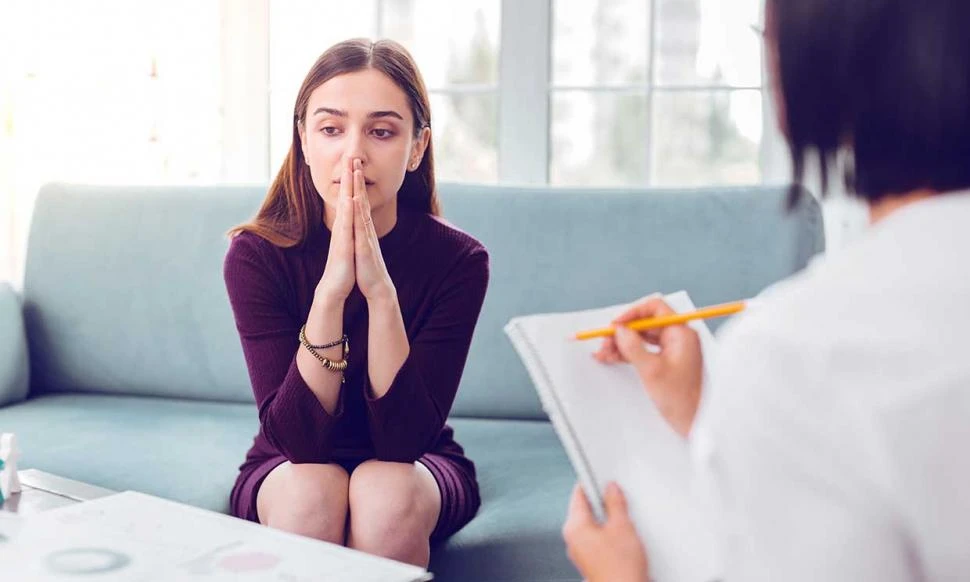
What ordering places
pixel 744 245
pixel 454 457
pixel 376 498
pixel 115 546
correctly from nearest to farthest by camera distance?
pixel 115 546 → pixel 376 498 → pixel 454 457 → pixel 744 245

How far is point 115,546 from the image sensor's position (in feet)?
3.18

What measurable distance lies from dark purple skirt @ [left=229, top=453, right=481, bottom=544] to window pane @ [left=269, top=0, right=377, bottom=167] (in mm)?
1569

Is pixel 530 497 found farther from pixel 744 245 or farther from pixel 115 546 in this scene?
pixel 115 546

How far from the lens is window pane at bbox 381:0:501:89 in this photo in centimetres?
283

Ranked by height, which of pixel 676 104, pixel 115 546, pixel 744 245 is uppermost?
pixel 676 104

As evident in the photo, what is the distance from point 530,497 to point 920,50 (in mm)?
1262

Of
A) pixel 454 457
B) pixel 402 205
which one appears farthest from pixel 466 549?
pixel 402 205

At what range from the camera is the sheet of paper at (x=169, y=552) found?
90 centimetres

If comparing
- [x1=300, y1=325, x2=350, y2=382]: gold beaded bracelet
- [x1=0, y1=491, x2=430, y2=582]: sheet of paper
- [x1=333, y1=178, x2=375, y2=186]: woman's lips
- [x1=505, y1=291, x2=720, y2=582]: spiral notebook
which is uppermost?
[x1=333, y1=178, x2=375, y2=186]: woman's lips

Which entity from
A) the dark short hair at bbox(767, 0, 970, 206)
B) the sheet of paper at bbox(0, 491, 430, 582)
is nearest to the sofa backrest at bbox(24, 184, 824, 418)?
the sheet of paper at bbox(0, 491, 430, 582)

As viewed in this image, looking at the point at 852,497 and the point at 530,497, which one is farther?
the point at 530,497

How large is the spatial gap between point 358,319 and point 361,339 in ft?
0.11

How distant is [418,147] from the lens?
1.63 metres

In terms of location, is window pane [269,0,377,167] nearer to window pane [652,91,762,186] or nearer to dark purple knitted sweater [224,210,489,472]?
window pane [652,91,762,186]
